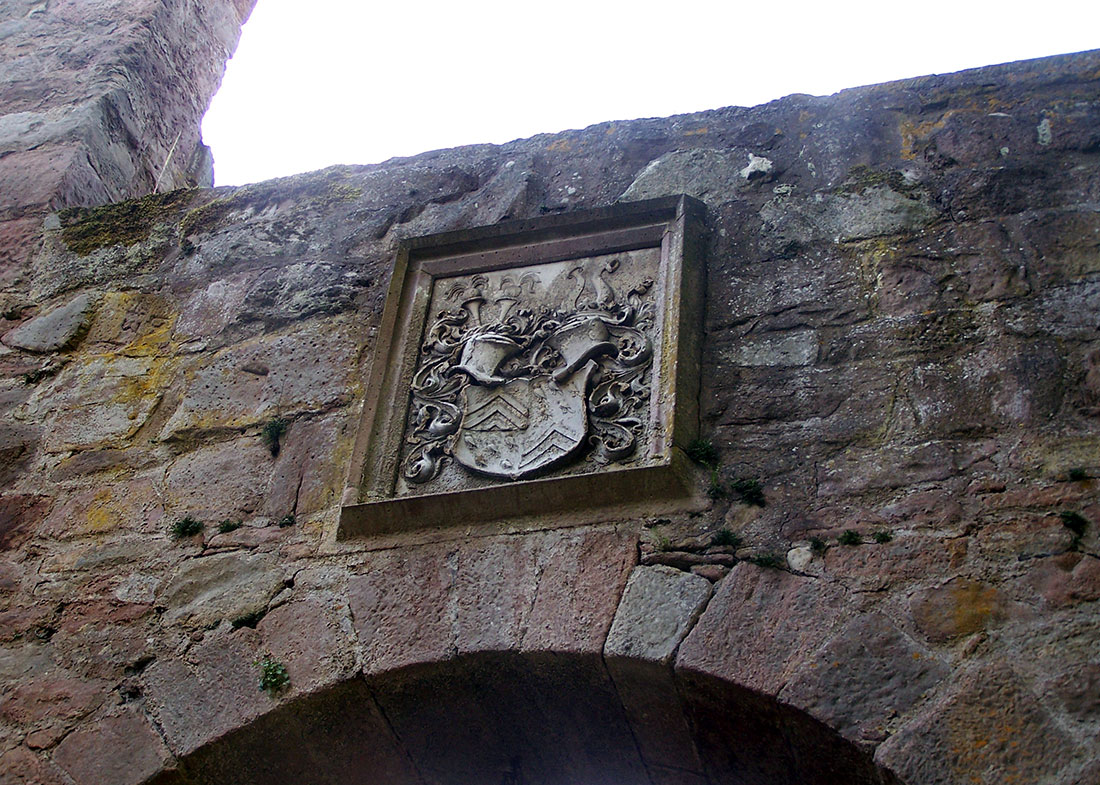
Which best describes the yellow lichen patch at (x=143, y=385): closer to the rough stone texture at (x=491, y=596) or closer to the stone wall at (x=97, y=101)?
the stone wall at (x=97, y=101)

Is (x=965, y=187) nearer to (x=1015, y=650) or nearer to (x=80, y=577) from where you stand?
(x=1015, y=650)

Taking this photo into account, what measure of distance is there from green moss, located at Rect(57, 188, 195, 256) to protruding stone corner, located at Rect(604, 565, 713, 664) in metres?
2.65

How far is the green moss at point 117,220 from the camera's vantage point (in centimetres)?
436

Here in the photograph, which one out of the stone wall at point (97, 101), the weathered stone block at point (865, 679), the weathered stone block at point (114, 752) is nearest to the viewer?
the weathered stone block at point (865, 679)

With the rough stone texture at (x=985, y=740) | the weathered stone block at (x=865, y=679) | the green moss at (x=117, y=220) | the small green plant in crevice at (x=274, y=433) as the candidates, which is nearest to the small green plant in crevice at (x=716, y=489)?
the weathered stone block at (x=865, y=679)

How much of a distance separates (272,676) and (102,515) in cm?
92

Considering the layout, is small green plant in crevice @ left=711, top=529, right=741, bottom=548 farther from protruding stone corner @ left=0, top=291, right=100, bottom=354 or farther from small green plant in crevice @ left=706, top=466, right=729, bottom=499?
protruding stone corner @ left=0, top=291, right=100, bottom=354

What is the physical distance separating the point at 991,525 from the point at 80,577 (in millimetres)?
2414

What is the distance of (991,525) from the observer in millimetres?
2547

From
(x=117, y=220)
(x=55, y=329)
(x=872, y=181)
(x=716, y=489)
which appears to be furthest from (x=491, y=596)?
(x=117, y=220)

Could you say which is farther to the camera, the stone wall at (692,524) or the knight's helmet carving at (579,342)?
the knight's helmet carving at (579,342)

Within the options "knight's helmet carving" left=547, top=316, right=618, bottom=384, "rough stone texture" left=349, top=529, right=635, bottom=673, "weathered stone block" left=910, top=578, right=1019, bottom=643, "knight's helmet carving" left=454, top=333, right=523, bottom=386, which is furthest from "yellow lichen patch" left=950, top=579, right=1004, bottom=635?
"knight's helmet carving" left=454, top=333, right=523, bottom=386

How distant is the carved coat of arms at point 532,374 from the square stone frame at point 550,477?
51 mm

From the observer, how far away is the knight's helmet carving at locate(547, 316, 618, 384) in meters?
3.16
